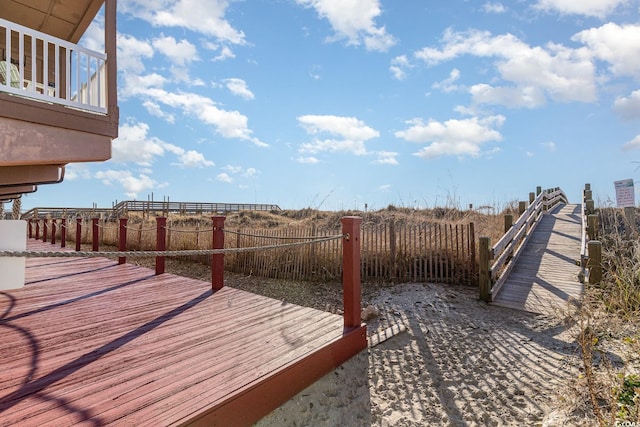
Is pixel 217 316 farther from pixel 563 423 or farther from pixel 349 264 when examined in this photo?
pixel 563 423

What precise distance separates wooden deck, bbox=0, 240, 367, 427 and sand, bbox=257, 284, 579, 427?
0.23 metres

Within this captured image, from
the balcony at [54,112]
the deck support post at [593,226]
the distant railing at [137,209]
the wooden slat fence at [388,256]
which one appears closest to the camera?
the balcony at [54,112]

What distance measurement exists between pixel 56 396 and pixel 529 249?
398 inches

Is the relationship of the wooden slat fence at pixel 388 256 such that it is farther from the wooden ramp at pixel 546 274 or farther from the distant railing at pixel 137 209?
the distant railing at pixel 137 209

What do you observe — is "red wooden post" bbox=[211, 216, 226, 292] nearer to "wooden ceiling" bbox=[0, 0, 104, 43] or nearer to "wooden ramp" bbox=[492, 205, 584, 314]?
"wooden ceiling" bbox=[0, 0, 104, 43]

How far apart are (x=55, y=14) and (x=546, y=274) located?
11700 mm

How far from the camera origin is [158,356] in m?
2.44

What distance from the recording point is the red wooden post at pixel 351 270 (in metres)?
3.17

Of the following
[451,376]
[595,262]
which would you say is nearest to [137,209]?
[451,376]

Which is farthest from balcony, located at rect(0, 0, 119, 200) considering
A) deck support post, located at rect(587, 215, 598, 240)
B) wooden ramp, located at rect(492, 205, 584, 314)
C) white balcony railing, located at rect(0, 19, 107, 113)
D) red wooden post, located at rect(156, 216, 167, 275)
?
deck support post, located at rect(587, 215, 598, 240)

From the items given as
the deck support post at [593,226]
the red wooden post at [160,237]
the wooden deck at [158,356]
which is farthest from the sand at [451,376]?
the deck support post at [593,226]

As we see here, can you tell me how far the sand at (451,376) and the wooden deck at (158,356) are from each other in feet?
0.75

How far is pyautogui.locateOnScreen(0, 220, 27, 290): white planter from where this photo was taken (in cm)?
411

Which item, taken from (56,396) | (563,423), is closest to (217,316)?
(56,396)
